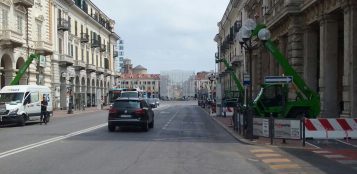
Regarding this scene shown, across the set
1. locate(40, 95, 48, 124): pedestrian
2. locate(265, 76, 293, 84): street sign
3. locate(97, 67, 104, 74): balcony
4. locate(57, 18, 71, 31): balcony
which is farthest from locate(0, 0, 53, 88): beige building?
locate(97, 67, 104, 74): balcony

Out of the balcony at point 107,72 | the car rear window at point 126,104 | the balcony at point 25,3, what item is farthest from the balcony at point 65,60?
the car rear window at point 126,104

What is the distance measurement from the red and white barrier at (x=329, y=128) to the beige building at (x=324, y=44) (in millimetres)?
5468

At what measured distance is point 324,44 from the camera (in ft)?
87.9

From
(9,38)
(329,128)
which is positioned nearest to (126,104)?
(329,128)

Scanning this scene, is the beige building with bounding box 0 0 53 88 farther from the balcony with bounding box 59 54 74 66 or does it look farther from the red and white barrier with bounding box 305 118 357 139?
the red and white barrier with bounding box 305 118 357 139

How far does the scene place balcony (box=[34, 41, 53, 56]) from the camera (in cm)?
5147

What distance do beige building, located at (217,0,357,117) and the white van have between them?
15.6 metres

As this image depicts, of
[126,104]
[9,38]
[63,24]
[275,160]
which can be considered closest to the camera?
[275,160]

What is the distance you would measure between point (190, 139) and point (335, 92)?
10823 mm

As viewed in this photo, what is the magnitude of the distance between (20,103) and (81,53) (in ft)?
154

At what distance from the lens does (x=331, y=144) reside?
1756 cm

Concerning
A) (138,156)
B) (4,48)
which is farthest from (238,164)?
(4,48)

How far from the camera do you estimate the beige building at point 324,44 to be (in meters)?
23.2

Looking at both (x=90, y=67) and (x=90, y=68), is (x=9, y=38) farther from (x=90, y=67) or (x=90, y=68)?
(x=90, y=67)
